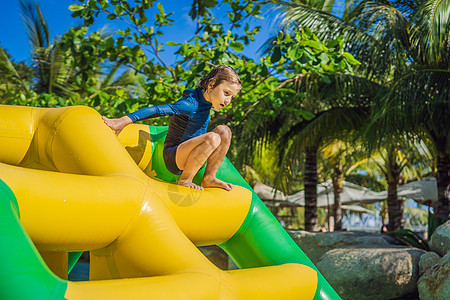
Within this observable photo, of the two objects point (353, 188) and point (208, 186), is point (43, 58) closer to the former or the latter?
point (353, 188)

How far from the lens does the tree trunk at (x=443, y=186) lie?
8.50 metres

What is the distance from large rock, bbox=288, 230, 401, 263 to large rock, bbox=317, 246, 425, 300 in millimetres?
1711

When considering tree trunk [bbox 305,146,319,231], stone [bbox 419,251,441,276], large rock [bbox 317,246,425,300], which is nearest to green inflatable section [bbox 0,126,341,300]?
large rock [bbox 317,246,425,300]

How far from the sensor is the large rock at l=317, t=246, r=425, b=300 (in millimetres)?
5609

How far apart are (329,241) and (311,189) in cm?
282

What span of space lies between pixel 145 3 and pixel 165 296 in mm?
4474

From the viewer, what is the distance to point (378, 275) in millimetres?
5633

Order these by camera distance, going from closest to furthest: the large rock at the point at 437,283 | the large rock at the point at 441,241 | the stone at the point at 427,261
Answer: the large rock at the point at 437,283 < the stone at the point at 427,261 < the large rock at the point at 441,241

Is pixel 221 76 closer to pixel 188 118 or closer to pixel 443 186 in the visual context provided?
pixel 188 118

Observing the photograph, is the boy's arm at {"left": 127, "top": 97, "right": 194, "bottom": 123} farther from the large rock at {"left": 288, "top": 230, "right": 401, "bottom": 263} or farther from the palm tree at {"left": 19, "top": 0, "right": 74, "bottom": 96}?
the palm tree at {"left": 19, "top": 0, "right": 74, "bottom": 96}

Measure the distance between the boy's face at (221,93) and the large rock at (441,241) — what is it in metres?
4.69

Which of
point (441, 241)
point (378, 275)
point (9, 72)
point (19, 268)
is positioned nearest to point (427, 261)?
point (441, 241)

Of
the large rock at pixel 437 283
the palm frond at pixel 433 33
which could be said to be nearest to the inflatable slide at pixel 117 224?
the large rock at pixel 437 283

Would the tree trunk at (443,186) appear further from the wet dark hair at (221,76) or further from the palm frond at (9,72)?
the palm frond at (9,72)
